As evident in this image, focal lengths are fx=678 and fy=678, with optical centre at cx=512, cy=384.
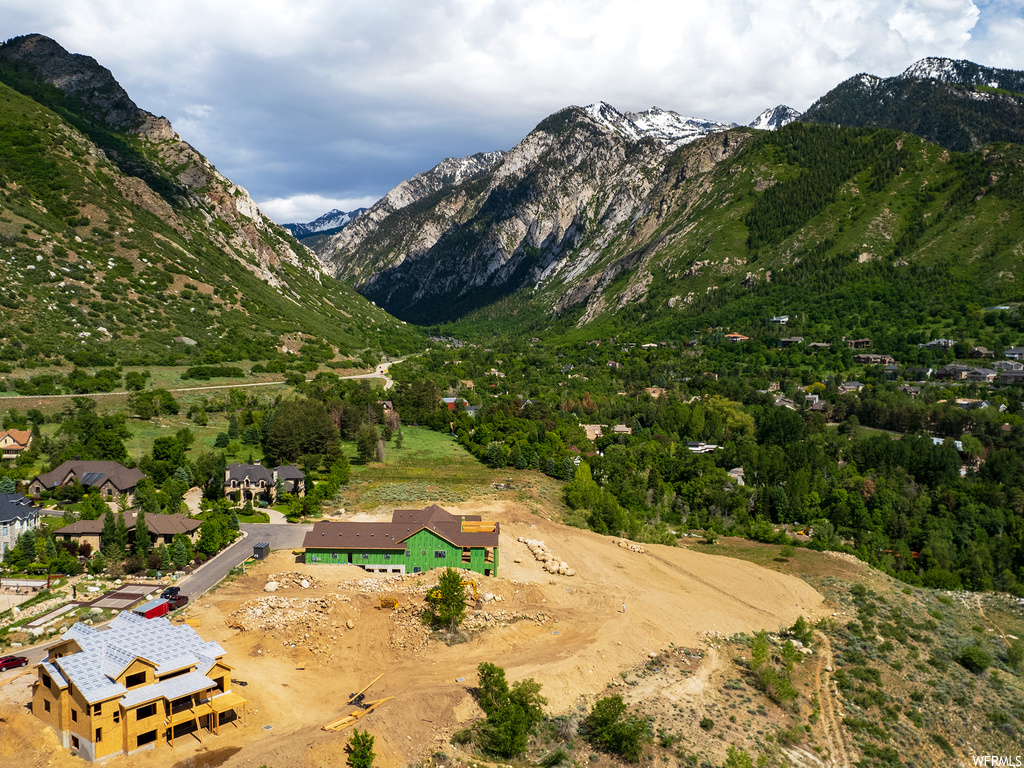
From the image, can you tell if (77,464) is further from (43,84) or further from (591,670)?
(43,84)

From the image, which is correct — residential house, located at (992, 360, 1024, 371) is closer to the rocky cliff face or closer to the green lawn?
the green lawn

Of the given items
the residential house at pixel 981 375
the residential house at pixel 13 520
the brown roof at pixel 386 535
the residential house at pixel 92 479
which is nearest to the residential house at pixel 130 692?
the brown roof at pixel 386 535

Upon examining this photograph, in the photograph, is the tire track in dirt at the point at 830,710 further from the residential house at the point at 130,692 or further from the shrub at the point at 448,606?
the residential house at the point at 130,692

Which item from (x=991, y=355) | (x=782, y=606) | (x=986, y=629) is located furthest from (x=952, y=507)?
(x=991, y=355)

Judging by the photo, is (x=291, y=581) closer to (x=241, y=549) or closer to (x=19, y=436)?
(x=241, y=549)

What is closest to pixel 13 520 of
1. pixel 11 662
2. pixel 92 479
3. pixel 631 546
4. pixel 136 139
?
pixel 92 479
